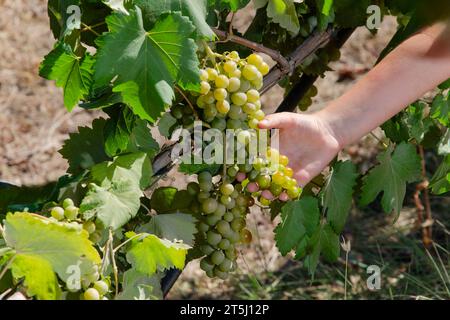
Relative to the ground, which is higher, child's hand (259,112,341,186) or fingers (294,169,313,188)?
child's hand (259,112,341,186)

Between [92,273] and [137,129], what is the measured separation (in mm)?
356

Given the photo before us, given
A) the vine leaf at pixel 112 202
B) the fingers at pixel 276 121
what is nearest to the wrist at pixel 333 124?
the fingers at pixel 276 121

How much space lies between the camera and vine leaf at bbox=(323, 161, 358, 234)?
1790mm

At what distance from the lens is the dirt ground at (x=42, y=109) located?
2828mm

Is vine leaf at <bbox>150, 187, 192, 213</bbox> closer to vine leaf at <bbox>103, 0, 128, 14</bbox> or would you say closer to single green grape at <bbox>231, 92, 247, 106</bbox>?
single green grape at <bbox>231, 92, 247, 106</bbox>

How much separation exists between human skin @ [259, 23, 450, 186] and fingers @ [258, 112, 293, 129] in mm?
68

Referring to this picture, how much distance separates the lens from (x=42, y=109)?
3.23 meters

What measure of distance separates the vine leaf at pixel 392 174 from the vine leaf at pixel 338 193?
0.06 metres

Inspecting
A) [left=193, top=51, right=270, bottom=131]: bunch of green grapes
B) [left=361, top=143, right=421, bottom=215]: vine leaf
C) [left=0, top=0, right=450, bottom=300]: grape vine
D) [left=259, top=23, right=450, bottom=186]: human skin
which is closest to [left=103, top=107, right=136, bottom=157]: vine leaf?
[left=0, top=0, right=450, bottom=300]: grape vine

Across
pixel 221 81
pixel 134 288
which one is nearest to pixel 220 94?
pixel 221 81

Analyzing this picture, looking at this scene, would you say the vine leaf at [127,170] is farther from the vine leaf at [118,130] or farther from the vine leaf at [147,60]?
the vine leaf at [147,60]

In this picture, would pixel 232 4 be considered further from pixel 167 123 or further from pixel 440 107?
pixel 440 107

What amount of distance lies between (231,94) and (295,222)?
0.37 metres

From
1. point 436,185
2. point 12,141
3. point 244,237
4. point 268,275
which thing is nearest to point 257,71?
point 244,237
